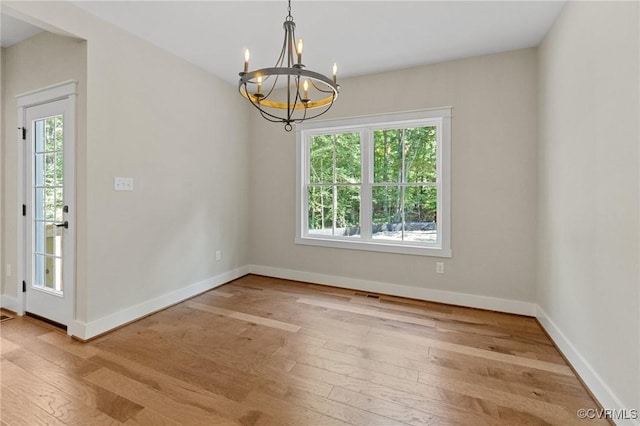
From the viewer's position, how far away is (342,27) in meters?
2.56

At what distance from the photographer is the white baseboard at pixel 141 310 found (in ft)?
7.95

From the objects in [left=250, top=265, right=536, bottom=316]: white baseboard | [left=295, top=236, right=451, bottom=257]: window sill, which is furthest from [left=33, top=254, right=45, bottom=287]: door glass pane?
[left=295, top=236, right=451, bottom=257]: window sill

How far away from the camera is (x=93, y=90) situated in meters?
2.41

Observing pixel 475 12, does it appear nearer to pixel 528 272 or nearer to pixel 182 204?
pixel 528 272

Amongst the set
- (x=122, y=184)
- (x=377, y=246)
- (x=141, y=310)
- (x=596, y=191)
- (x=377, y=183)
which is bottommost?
(x=141, y=310)

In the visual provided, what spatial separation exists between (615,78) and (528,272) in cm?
197

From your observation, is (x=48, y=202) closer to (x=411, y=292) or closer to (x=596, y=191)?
(x=411, y=292)

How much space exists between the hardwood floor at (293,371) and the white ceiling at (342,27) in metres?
2.73

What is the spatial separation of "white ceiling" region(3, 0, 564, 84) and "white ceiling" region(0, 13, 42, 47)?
806 millimetres

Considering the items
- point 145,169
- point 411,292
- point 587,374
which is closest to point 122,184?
point 145,169

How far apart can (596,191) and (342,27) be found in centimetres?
230

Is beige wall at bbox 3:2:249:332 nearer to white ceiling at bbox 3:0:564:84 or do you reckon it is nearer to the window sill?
white ceiling at bbox 3:0:564:84

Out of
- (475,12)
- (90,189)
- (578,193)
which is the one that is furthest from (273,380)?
(475,12)

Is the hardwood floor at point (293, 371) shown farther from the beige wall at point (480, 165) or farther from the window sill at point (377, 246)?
the window sill at point (377, 246)
